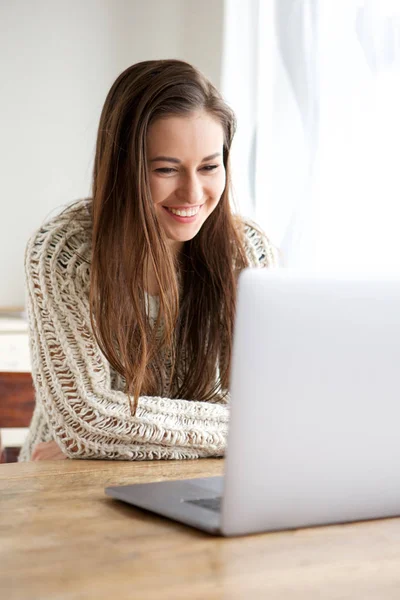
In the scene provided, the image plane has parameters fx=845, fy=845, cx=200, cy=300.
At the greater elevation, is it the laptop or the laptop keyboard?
the laptop

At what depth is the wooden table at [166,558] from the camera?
67 cm

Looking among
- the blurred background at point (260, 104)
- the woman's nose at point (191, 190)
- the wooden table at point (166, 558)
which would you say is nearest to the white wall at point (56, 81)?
the blurred background at point (260, 104)

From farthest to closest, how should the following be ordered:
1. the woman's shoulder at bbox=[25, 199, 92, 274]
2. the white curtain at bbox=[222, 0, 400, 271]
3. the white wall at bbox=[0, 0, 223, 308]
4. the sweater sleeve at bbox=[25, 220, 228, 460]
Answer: the white wall at bbox=[0, 0, 223, 308] → the white curtain at bbox=[222, 0, 400, 271] → the woman's shoulder at bbox=[25, 199, 92, 274] → the sweater sleeve at bbox=[25, 220, 228, 460]

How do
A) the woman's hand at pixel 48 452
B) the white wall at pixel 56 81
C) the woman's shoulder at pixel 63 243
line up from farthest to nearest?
the white wall at pixel 56 81, the woman's shoulder at pixel 63 243, the woman's hand at pixel 48 452

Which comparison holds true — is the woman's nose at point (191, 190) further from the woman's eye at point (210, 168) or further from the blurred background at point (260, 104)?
the blurred background at point (260, 104)

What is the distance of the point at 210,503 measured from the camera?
90 cm

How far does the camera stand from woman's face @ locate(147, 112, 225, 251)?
4.91 feet

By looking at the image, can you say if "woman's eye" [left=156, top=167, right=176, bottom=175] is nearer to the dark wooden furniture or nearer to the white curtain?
the dark wooden furniture

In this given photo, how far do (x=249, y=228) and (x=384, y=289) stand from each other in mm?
1051

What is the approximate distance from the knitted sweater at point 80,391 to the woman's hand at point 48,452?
42mm

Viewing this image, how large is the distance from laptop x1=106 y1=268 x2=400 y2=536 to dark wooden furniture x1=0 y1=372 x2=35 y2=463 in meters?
0.73

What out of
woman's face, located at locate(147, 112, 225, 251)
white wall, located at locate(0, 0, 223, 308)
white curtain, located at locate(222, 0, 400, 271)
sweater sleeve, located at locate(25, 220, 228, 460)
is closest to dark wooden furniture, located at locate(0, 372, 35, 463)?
sweater sleeve, located at locate(25, 220, 228, 460)

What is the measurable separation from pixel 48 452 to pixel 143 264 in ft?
1.20

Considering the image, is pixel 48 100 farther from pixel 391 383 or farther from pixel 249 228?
pixel 391 383
